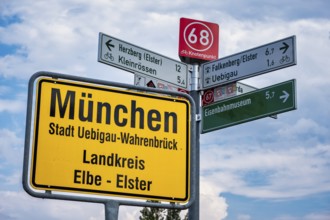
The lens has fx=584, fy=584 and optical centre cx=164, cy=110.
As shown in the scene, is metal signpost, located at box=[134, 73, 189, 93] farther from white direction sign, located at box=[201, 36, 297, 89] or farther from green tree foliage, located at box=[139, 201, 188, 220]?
green tree foliage, located at box=[139, 201, 188, 220]

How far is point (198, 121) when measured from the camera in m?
8.68

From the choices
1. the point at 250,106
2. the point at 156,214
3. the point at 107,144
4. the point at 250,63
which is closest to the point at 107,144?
the point at 107,144

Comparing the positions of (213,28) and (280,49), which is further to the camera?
(213,28)

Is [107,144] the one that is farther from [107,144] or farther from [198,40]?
[198,40]

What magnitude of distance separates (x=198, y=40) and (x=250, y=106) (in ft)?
5.10

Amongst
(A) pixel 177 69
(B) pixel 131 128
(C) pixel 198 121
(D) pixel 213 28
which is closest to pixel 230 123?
(C) pixel 198 121

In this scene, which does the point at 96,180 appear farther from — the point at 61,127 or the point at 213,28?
the point at 213,28

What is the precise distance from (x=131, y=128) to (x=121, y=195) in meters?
0.38

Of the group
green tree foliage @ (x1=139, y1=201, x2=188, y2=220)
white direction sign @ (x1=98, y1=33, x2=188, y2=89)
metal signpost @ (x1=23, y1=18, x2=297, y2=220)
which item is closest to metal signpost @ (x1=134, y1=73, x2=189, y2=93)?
white direction sign @ (x1=98, y1=33, x2=188, y2=89)

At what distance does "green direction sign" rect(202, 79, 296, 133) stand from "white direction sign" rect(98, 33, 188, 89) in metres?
0.62

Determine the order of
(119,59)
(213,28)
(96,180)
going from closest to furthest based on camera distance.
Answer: (96,180) < (119,59) < (213,28)

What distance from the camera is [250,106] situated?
27.5 feet

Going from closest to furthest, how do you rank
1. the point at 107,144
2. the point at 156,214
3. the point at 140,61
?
1. the point at 107,144
2. the point at 140,61
3. the point at 156,214

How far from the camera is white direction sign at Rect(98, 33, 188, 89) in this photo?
8.09 m
